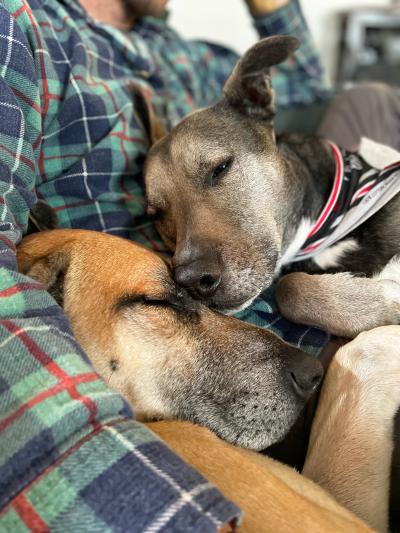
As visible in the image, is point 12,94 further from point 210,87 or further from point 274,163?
point 210,87

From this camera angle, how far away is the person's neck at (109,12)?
243cm

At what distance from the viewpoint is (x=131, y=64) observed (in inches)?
95.4

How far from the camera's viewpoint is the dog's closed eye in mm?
1838

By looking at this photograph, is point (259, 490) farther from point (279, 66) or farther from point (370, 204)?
point (279, 66)

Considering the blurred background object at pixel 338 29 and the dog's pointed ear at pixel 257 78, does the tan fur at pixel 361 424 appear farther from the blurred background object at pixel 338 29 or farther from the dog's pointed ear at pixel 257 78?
the blurred background object at pixel 338 29

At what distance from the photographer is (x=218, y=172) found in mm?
1853

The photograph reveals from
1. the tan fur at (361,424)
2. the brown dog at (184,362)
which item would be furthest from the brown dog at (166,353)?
the tan fur at (361,424)

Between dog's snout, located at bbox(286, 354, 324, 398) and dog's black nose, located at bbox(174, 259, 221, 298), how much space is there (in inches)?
12.5

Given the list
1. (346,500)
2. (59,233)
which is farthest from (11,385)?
(346,500)

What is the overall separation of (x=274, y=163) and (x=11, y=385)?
1.30 metres

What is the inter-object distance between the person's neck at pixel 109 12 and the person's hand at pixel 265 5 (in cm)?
106

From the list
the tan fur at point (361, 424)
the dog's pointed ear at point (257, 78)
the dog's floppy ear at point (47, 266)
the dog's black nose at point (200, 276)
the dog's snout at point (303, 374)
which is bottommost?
the tan fur at point (361, 424)

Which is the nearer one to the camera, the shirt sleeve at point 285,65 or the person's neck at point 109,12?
the person's neck at point 109,12

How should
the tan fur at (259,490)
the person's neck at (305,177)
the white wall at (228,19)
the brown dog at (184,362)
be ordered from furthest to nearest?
1. the white wall at (228,19)
2. the person's neck at (305,177)
3. the brown dog at (184,362)
4. the tan fur at (259,490)
